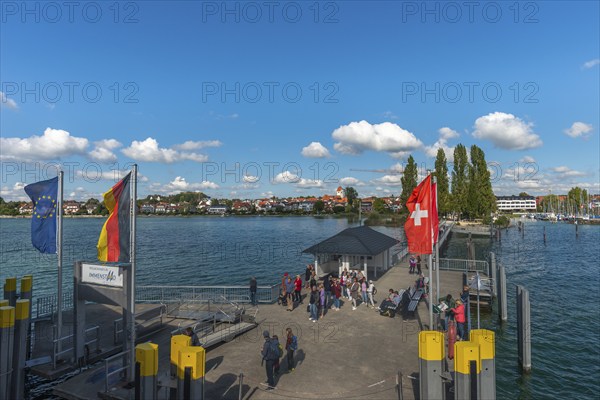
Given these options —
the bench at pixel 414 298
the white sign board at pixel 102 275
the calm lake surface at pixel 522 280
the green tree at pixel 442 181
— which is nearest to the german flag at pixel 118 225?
the white sign board at pixel 102 275

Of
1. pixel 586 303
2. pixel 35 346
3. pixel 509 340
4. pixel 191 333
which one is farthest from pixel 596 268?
pixel 35 346

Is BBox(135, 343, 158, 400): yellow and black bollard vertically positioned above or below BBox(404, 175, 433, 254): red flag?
below

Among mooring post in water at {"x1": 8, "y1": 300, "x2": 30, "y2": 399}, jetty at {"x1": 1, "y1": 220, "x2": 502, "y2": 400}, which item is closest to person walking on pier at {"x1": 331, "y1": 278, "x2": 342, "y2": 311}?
jetty at {"x1": 1, "y1": 220, "x2": 502, "y2": 400}

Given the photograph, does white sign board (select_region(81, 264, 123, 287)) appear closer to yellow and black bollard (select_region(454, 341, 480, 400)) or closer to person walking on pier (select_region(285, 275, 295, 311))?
person walking on pier (select_region(285, 275, 295, 311))

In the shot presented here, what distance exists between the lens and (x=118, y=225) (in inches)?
443

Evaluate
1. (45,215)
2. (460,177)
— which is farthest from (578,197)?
(45,215)

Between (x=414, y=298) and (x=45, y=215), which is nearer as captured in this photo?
(x=45, y=215)

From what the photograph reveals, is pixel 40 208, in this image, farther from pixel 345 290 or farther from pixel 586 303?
pixel 586 303

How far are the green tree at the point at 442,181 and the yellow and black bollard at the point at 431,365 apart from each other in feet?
302

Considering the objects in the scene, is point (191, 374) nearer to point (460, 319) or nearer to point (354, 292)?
point (460, 319)

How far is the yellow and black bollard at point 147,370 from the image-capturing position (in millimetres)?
8969

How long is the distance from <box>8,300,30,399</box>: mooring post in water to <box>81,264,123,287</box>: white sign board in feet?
6.10

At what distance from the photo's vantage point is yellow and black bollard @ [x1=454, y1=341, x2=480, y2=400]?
9.02m

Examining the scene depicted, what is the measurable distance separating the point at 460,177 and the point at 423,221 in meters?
98.0
